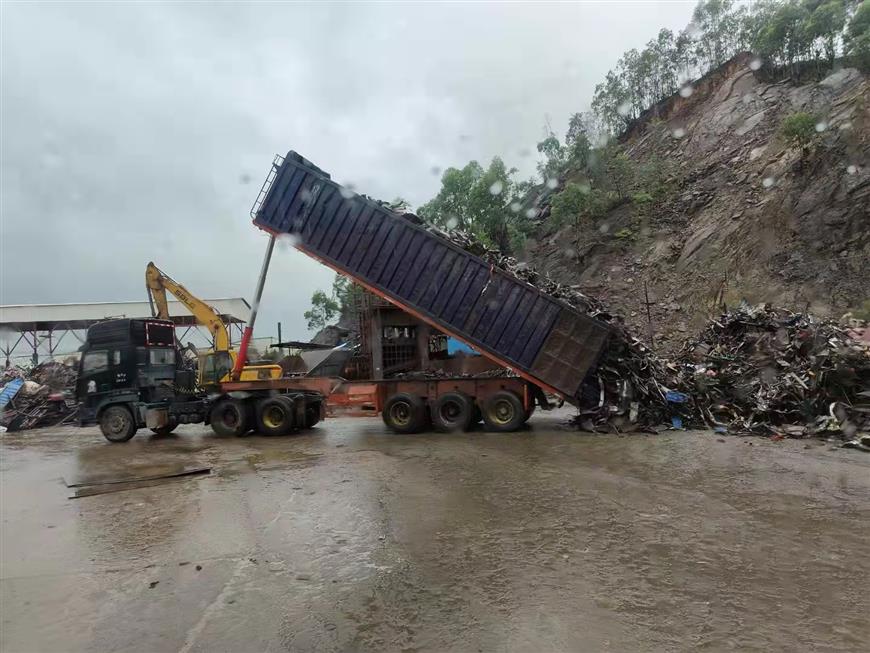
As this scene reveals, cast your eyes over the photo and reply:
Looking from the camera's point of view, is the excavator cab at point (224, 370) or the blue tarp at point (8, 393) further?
the blue tarp at point (8, 393)

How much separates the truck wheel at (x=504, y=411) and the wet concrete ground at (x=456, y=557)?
3006 mm

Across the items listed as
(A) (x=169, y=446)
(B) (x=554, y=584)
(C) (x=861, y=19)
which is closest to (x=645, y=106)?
(C) (x=861, y=19)

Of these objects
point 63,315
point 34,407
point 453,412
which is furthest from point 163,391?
point 63,315

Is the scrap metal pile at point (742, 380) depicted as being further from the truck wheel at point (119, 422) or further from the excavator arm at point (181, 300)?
the truck wheel at point (119, 422)

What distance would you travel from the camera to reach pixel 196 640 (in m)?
3.18

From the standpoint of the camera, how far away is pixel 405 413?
11766mm

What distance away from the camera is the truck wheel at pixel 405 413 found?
1167 centimetres

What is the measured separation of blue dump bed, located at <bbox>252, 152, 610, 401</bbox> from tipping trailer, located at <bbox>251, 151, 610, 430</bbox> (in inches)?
0.8

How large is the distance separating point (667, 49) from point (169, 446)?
39721mm

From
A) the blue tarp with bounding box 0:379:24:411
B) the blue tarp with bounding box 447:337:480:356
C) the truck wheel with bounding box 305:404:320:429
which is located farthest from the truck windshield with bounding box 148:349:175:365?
the blue tarp with bounding box 0:379:24:411

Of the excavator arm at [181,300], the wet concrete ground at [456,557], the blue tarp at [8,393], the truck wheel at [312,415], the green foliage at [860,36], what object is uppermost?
the green foliage at [860,36]

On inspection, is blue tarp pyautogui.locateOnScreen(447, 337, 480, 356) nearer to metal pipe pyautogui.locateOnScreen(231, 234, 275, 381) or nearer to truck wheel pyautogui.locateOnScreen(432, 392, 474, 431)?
truck wheel pyautogui.locateOnScreen(432, 392, 474, 431)

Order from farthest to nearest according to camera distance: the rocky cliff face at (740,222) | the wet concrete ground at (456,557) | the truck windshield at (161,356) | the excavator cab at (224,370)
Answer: the rocky cliff face at (740,222) < the excavator cab at (224,370) < the truck windshield at (161,356) < the wet concrete ground at (456,557)

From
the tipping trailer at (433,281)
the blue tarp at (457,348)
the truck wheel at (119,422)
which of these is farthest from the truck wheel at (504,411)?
the truck wheel at (119,422)
